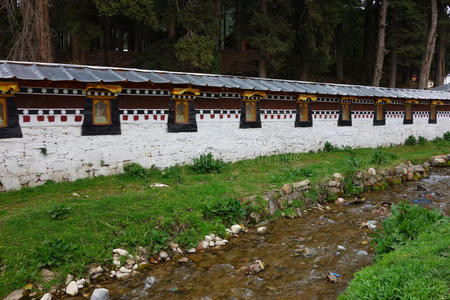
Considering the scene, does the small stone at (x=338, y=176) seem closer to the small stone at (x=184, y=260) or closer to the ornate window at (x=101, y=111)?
the small stone at (x=184, y=260)

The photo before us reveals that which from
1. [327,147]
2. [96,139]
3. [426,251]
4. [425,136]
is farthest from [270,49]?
[426,251]

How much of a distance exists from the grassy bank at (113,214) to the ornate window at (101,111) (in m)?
1.48

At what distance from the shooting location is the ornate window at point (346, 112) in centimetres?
1410

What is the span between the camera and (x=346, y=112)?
14.3 meters

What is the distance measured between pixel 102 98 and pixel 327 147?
9277 millimetres

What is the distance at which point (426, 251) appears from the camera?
14.5ft

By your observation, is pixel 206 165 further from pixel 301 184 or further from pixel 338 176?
pixel 338 176

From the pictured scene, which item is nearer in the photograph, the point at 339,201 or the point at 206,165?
the point at 339,201

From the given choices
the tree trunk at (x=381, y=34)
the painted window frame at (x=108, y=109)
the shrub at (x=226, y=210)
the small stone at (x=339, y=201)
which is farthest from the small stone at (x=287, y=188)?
the tree trunk at (x=381, y=34)

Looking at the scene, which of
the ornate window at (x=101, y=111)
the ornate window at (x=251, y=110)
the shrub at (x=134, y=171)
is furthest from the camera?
the ornate window at (x=251, y=110)

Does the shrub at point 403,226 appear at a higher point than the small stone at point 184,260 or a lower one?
higher

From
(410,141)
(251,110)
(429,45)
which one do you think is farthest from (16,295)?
(429,45)

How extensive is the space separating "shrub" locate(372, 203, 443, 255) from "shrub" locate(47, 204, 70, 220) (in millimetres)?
5695

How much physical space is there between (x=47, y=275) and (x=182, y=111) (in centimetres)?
596
